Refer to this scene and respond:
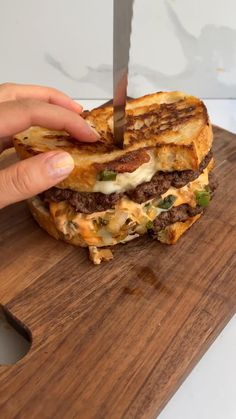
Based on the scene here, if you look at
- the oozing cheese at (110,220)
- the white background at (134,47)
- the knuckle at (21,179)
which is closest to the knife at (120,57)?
the oozing cheese at (110,220)

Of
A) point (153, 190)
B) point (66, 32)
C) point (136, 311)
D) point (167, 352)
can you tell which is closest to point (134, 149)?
point (153, 190)

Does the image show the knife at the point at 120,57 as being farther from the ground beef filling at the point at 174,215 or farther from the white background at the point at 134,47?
the white background at the point at 134,47

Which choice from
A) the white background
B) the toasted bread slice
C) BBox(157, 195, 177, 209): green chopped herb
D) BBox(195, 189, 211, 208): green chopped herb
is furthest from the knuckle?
the white background

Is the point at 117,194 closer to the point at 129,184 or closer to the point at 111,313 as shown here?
the point at 129,184

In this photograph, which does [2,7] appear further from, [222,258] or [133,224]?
[222,258]

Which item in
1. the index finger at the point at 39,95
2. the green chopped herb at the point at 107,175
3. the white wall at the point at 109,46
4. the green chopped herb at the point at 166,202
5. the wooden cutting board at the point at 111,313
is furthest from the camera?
the white wall at the point at 109,46

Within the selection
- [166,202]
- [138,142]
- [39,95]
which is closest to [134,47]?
[39,95]

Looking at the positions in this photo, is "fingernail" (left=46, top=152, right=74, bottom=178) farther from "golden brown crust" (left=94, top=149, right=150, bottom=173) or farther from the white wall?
the white wall
